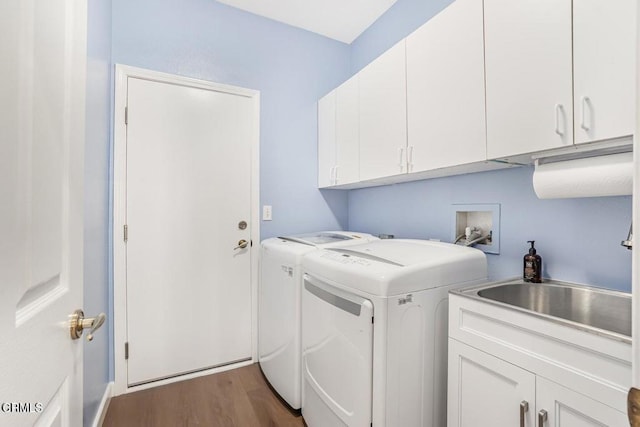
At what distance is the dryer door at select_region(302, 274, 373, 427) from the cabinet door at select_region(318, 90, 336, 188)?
1.10m

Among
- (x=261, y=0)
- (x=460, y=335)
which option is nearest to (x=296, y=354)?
(x=460, y=335)

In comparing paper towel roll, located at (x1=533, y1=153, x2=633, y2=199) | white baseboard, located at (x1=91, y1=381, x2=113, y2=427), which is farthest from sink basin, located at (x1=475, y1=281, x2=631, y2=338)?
white baseboard, located at (x1=91, y1=381, x2=113, y2=427)

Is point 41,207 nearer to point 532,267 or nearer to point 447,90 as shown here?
point 447,90

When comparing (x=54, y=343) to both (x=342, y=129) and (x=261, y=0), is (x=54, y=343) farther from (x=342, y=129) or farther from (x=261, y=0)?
(x=261, y=0)

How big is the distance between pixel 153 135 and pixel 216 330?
1.47 m

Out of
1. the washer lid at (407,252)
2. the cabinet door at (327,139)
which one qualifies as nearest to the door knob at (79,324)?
the washer lid at (407,252)

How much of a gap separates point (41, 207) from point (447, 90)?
1547mm

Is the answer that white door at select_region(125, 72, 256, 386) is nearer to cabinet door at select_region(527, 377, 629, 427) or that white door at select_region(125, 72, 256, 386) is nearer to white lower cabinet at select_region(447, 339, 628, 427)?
white lower cabinet at select_region(447, 339, 628, 427)

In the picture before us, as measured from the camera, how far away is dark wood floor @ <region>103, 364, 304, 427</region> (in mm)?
1711

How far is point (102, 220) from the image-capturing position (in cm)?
180

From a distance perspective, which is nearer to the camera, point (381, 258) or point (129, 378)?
point (381, 258)

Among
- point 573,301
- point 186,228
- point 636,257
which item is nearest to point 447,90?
point 573,301

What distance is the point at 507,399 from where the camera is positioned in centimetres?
101

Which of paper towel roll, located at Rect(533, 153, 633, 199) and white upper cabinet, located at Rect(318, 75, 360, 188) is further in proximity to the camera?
white upper cabinet, located at Rect(318, 75, 360, 188)
